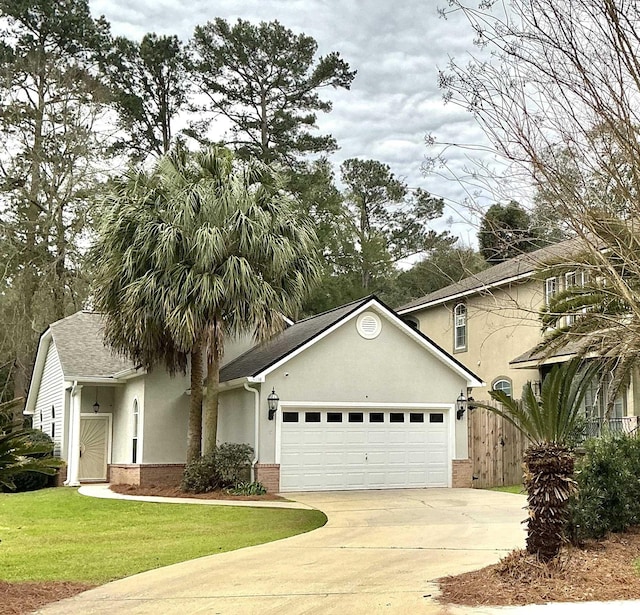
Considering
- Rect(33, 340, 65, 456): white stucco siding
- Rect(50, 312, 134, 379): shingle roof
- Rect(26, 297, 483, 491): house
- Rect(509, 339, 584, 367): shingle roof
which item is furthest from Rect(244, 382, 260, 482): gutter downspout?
Rect(33, 340, 65, 456): white stucco siding

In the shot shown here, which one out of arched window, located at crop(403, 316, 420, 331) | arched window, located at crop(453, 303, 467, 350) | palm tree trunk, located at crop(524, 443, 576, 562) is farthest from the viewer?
arched window, located at crop(403, 316, 420, 331)

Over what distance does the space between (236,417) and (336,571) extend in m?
12.1

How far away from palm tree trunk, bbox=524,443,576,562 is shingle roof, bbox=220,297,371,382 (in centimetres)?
1107

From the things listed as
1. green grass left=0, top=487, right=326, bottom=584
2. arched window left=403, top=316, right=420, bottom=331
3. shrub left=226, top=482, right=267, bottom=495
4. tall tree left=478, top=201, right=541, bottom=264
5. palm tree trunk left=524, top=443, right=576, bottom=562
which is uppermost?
arched window left=403, top=316, right=420, bottom=331

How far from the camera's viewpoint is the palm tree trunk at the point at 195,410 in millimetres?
20422

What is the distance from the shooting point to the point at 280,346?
21797mm

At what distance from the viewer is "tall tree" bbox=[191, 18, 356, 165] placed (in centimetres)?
3788

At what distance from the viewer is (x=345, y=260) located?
4081 centimetres

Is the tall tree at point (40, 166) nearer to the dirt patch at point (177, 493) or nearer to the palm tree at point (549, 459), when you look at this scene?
the dirt patch at point (177, 493)

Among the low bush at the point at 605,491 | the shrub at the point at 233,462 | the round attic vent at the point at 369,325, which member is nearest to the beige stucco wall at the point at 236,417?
the shrub at the point at 233,462

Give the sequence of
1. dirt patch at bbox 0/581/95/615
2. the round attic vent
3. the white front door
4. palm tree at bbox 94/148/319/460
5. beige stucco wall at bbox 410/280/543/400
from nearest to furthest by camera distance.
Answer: dirt patch at bbox 0/581/95/615 → palm tree at bbox 94/148/319/460 → the round attic vent → beige stucco wall at bbox 410/280/543/400 → the white front door

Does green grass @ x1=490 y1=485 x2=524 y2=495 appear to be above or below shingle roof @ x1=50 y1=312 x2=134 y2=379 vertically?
below

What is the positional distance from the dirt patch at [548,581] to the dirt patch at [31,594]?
4070 millimetres

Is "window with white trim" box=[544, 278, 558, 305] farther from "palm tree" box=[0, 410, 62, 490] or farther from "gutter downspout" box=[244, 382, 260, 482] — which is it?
"palm tree" box=[0, 410, 62, 490]
